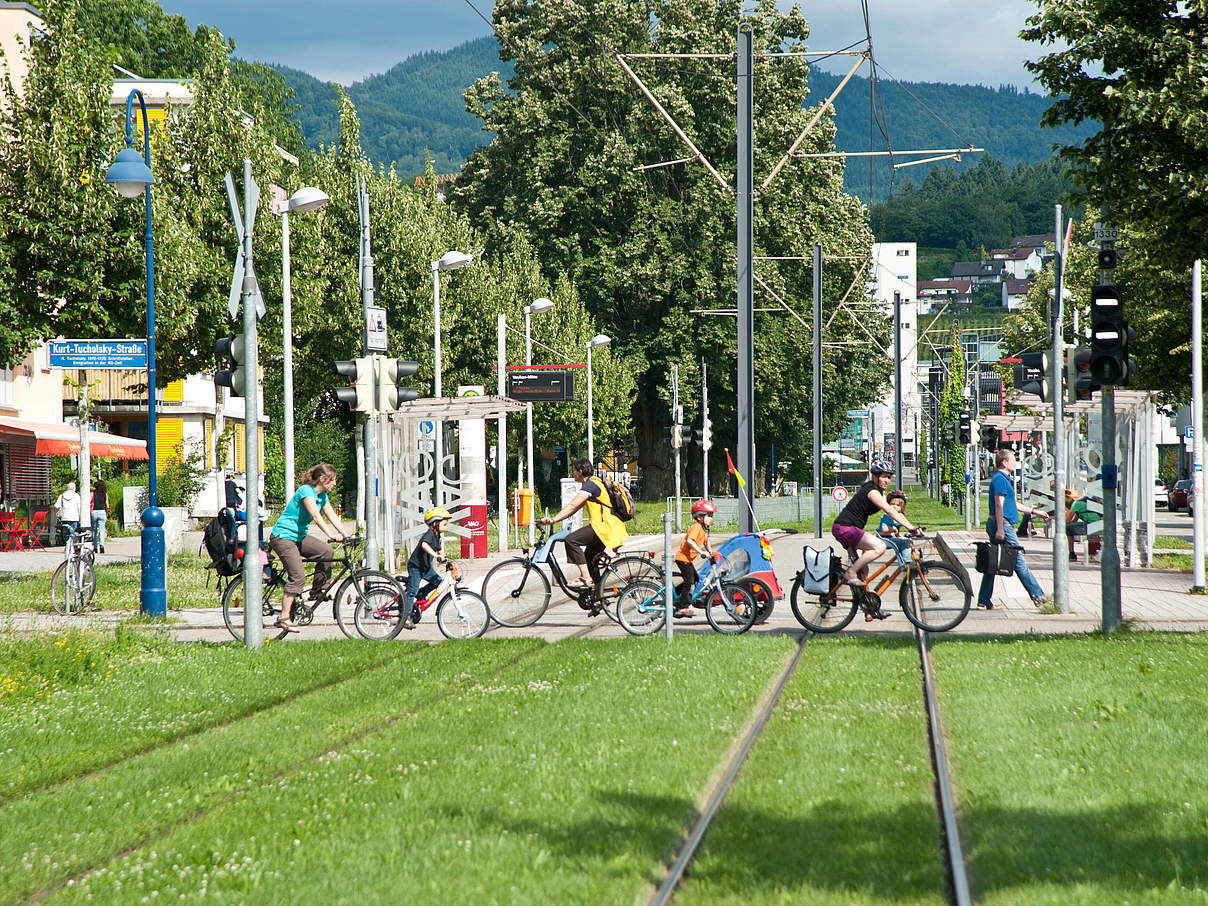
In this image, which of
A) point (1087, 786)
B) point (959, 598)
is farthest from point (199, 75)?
point (1087, 786)

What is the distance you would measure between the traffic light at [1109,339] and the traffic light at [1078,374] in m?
0.23

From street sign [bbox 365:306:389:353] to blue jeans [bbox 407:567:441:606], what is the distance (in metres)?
6.17

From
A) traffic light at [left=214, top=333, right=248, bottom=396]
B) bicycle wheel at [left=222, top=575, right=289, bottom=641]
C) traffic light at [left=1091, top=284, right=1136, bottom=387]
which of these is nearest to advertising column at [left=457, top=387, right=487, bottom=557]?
bicycle wheel at [left=222, top=575, right=289, bottom=641]

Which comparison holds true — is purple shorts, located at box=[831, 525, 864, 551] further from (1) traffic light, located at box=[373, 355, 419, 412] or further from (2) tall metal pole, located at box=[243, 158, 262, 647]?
(1) traffic light, located at box=[373, 355, 419, 412]

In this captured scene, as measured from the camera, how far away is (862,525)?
14.1 meters

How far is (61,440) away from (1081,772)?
103ft

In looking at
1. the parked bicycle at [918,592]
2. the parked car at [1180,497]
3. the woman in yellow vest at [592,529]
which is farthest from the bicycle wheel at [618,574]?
the parked car at [1180,497]

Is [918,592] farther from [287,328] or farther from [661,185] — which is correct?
[661,185]

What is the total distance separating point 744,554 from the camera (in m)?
14.3

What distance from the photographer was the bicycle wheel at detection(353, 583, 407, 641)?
14148 millimetres

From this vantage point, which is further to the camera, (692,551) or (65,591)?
(65,591)

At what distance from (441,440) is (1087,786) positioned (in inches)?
720

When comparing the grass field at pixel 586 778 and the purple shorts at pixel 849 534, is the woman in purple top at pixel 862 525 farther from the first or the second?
the grass field at pixel 586 778

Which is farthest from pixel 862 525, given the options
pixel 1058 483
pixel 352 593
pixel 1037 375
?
pixel 352 593
